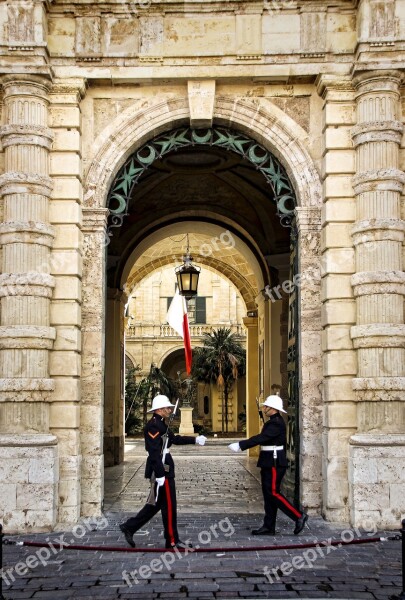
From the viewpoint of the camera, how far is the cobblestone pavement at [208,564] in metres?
6.63

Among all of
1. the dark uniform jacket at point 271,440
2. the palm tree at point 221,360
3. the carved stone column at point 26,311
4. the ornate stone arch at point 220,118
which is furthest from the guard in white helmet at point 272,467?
the palm tree at point 221,360

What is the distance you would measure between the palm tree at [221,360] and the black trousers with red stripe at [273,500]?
36.3m

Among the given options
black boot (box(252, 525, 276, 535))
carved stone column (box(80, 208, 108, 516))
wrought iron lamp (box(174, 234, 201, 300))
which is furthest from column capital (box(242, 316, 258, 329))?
black boot (box(252, 525, 276, 535))

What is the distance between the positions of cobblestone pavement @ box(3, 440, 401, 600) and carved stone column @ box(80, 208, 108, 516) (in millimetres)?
461

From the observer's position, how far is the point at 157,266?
24.0m

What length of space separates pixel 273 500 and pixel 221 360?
121 feet

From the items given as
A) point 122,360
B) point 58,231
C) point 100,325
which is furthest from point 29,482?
point 122,360

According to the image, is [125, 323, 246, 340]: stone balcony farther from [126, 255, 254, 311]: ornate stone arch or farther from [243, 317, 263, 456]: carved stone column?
[243, 317, 263, 456]: carved stone column

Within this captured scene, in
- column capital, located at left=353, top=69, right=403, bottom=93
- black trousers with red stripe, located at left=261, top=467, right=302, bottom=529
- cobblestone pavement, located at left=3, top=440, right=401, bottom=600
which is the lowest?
cobblestone pavement, located at left=3, top=440, right=401, bottom=600

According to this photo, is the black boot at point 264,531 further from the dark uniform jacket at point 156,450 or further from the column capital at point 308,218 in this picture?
the column capital at point 308,218

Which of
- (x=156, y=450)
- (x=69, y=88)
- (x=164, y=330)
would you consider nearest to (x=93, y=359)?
(x=156, y=450)

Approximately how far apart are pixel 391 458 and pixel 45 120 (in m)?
5.43

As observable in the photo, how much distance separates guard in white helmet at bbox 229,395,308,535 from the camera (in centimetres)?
888

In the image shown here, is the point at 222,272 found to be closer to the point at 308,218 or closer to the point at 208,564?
the point at 308,218
